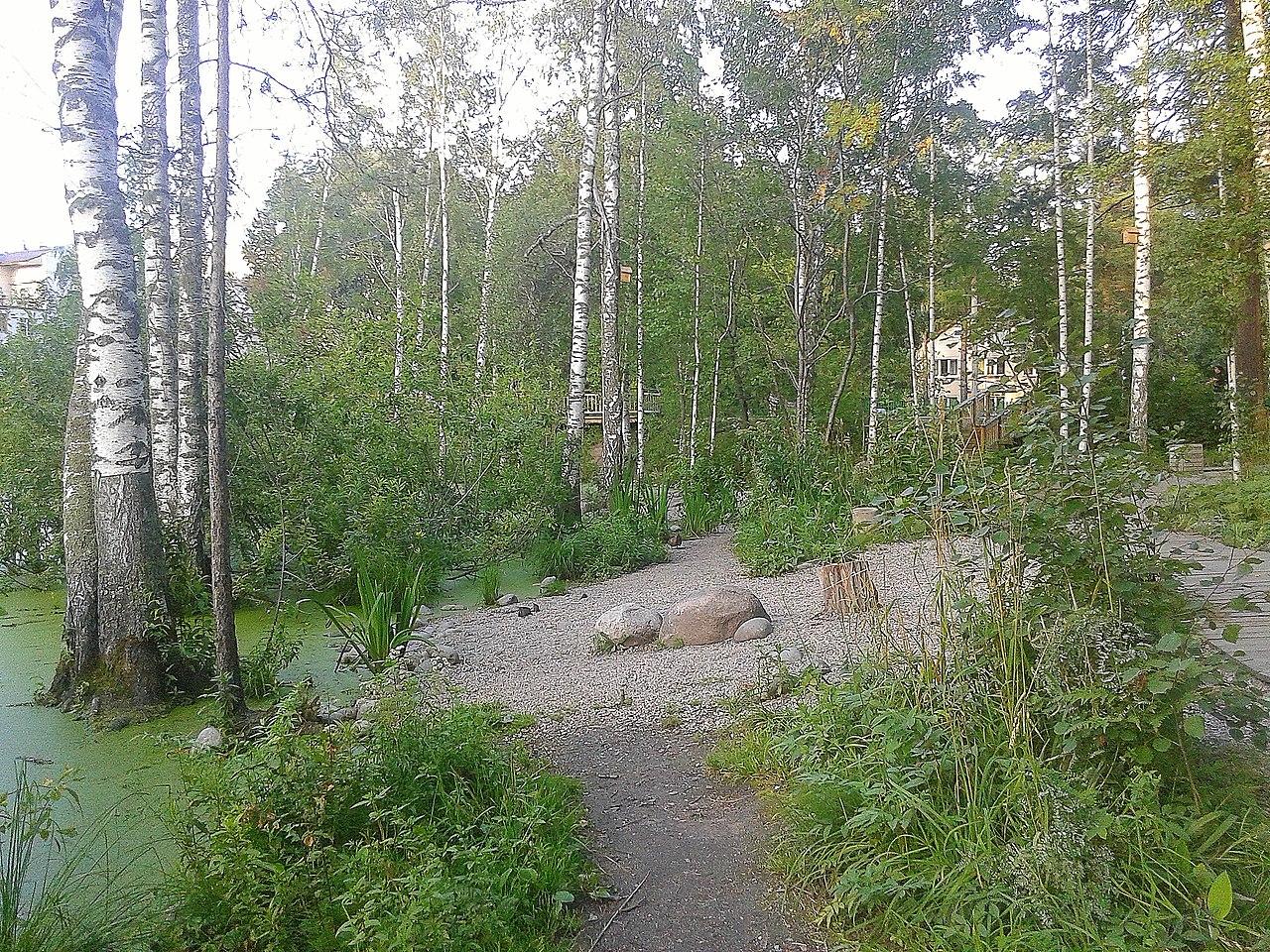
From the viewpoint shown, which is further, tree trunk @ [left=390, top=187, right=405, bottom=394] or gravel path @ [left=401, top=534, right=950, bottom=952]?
tree trunk @ [left=390, top=187, right=405, bottom=394]

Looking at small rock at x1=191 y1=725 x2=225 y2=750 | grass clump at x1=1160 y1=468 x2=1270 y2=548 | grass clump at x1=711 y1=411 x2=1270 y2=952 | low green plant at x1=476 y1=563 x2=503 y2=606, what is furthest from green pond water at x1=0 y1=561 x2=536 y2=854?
grass clump at x1=1160 y1=468 x2=1270 y2=548

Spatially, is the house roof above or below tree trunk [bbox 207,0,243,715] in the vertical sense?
above

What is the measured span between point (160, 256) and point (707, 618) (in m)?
4.62

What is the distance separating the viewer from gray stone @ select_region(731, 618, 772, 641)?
519 centimetres

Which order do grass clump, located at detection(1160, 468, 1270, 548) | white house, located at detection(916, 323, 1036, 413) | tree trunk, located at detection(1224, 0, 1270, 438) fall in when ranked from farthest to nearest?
1. tree trunk, located at detection(1224, 0, 1270, 438)
2. grass clump, located at detection(1160, 468, 1270, 548)
3. white house, located at detection(916, 323, 1036, 413)

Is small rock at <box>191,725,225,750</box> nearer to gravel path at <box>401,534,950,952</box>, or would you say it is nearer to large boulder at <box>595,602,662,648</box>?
gravel path at <box>401,534,950,952</box>

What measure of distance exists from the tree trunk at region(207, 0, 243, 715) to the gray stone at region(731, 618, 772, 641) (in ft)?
9.07

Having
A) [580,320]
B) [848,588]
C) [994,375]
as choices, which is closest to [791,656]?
[848,588]

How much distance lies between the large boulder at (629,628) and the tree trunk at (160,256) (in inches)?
115

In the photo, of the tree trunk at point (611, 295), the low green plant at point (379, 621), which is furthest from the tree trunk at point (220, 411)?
the tree trunk at point (611, 295)

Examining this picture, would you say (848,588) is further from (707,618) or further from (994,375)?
(994,375)

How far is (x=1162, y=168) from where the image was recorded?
7938mm

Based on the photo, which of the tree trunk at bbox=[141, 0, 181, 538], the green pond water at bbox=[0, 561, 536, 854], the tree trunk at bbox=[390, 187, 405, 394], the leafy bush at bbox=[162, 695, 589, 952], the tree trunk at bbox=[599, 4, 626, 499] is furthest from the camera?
the tree trunk at bbox=[599, 4, 626, 499]

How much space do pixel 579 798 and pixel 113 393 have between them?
9.96 ft
